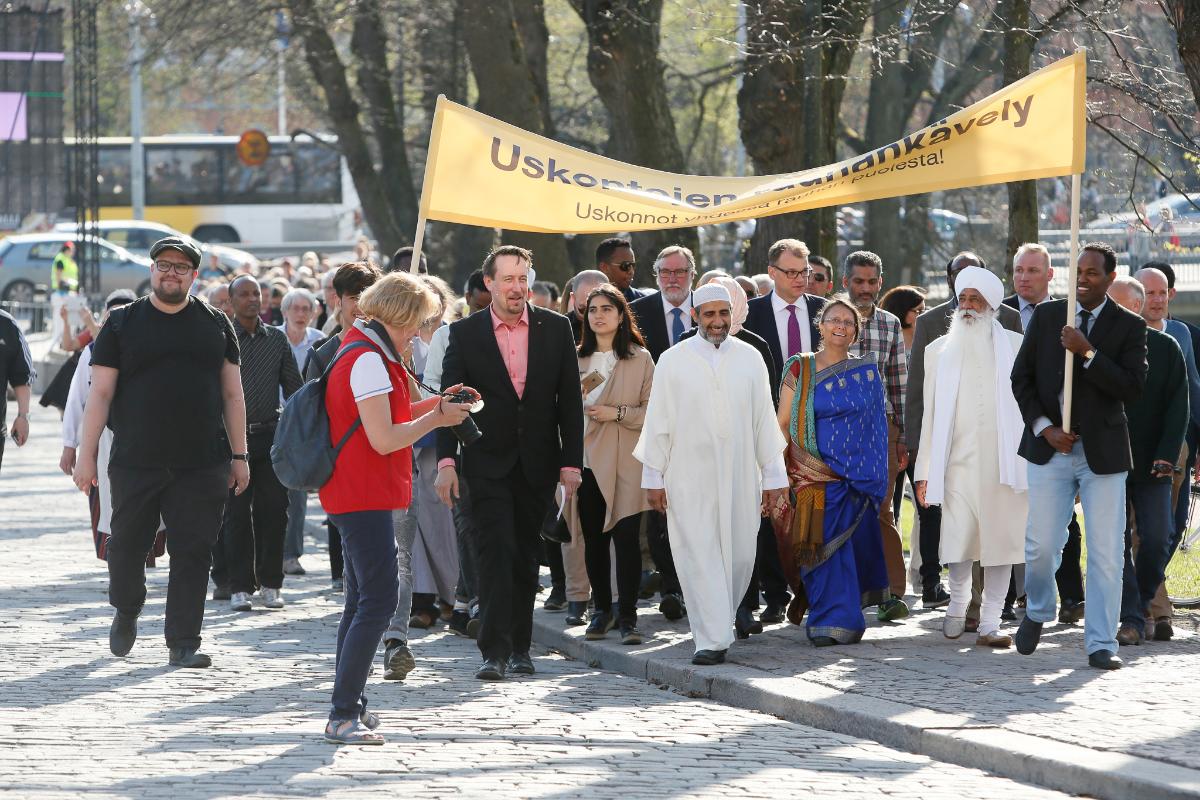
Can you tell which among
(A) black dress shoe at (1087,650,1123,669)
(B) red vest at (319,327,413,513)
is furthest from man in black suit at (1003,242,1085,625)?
(B) red vest at (319,327,413,513)

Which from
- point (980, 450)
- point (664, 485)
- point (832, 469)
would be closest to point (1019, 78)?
point (980, 450)

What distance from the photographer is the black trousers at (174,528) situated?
9.57 m

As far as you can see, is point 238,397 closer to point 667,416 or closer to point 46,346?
→ point 667,416

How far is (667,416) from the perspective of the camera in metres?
9.62

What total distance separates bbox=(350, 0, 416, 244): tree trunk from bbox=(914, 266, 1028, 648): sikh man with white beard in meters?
17.5

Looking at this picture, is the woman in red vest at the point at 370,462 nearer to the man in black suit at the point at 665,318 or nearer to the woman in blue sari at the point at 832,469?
the woman in blue sari at the point at 832,469

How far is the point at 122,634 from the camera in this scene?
978 cm

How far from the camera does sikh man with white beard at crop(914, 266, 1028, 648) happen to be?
388 inches

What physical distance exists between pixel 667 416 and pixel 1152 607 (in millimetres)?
2715

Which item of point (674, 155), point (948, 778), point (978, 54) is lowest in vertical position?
point (948, 778)

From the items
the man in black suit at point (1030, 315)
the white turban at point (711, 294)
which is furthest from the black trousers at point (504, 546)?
the man in black suit at point (1030, 315)

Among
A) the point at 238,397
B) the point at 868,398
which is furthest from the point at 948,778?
the point at 238,397

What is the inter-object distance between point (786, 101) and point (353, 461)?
32.1ft

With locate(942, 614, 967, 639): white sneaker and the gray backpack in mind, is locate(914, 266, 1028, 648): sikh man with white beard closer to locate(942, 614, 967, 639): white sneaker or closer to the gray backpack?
locate(942, 614, 967, 639): white sneaker
